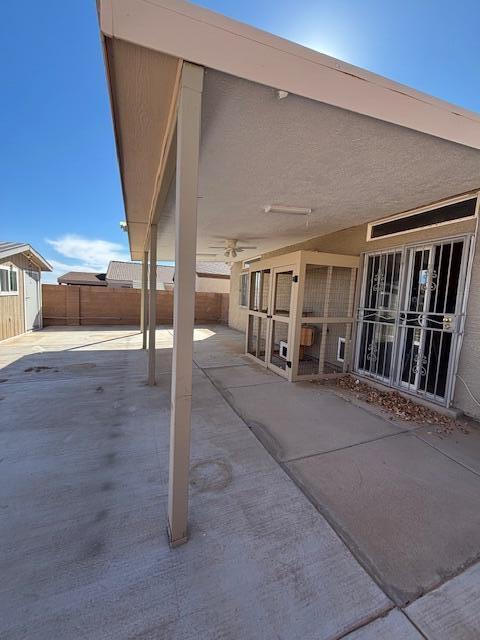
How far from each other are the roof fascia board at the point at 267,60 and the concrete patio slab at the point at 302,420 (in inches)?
101

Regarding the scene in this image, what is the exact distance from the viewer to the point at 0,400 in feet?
10.6

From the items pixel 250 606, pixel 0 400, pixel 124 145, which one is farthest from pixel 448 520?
pixel 0 400

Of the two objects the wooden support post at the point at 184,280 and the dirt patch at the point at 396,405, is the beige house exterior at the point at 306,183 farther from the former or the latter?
the dirt patch at the point at 396,405

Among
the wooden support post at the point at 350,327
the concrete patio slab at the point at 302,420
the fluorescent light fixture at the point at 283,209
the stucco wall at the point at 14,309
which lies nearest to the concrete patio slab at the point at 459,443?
the concrete patio slab at the point at 302,420

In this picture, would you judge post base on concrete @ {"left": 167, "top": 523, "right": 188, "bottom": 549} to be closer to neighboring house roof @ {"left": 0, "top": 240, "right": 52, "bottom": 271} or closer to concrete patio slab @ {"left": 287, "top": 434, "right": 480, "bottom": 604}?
concrete patio slab @ {"left": 287, "top": 434, "right": 480, "bottom": 604}

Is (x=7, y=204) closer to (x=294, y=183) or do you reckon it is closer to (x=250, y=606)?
(x=294, y=183)

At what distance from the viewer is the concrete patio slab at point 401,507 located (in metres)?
1.36

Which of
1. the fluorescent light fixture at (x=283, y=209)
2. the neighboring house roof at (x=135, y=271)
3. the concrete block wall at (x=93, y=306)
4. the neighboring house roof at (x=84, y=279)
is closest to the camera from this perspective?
the fluorescent light fixture at (x=283, y=209)

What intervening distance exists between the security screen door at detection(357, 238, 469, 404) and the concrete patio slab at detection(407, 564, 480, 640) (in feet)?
7.88

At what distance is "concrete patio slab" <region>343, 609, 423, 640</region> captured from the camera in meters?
1.05

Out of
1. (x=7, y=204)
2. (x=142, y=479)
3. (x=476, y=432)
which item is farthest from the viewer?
(x=7, y=204)

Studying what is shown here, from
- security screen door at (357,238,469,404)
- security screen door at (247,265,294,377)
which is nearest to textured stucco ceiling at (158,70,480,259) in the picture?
security screen door at (357,238,469,404)

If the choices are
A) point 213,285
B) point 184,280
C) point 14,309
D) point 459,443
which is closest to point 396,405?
point 459,443

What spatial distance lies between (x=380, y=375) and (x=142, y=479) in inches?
147
